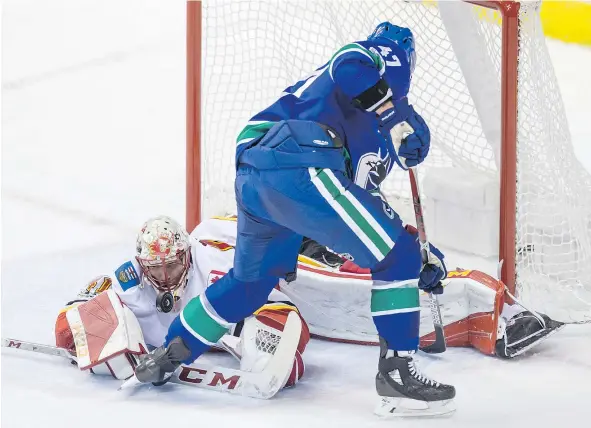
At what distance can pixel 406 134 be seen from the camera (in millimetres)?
3186

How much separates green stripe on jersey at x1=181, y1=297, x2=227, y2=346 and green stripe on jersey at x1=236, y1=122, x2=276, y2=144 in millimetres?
441

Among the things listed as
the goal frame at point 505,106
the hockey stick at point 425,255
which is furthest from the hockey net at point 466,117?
the hockey stick at point 425,255

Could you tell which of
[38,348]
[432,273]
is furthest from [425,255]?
[38,348]

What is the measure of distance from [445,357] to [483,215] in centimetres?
62

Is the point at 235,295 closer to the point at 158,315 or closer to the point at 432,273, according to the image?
the point at 158,315

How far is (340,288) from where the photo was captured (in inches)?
146

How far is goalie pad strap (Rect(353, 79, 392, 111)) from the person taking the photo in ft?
9.88

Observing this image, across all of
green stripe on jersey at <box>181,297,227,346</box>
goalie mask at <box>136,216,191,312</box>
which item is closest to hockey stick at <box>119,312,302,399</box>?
green stripe on jersey at <box>181,297,227,346</box>

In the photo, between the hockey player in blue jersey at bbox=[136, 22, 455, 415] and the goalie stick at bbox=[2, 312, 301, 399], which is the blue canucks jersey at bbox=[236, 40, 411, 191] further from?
the goalie stick at bbox=[2, 312, 301, 399]

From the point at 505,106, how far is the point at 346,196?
0.91 meters

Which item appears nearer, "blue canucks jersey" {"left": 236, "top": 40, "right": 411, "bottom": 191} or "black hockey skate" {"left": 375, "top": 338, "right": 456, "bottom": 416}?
"blue canucks jersey" {"left": 236, "top": 40, "right": 411, "bottom": 191}

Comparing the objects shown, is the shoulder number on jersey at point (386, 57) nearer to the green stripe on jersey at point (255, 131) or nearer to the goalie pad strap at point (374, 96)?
the goalie pad strap at point (374, 96)

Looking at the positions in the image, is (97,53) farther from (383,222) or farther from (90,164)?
(383,222)

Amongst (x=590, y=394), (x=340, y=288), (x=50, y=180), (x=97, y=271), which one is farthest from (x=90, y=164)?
(x=590, y=394)
